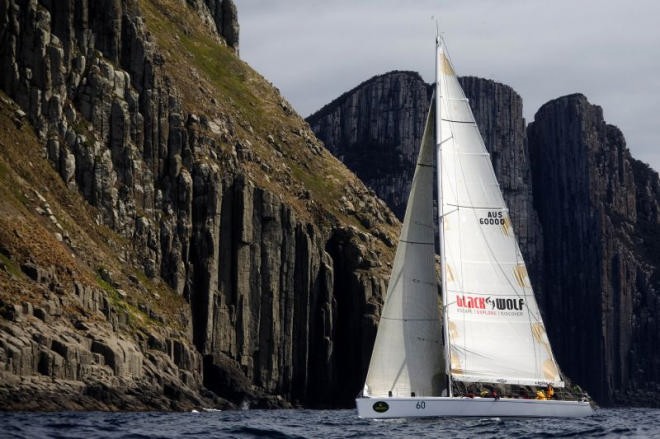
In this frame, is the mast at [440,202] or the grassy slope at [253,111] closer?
the mast at [440,202]

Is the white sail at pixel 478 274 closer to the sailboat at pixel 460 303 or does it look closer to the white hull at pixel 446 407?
the sailboat at pixel 460 303

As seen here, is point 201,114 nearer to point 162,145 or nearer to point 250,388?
point 162,145

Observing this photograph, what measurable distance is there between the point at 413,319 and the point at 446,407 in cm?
639

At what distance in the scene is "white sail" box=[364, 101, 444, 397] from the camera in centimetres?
7250

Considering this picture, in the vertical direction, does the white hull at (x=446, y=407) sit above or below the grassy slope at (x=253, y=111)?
below

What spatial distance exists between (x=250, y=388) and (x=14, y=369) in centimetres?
5116

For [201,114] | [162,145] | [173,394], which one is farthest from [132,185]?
[173,394]

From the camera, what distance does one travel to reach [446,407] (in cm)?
6975

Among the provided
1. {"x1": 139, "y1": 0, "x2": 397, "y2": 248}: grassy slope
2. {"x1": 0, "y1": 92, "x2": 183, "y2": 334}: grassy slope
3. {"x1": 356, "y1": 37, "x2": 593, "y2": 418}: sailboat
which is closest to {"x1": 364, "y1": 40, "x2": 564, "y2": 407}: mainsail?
{"x1": 356, "y1": 37, "x2": 593, "y2": 418}: sailboat

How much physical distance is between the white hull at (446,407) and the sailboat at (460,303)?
0.10 meters

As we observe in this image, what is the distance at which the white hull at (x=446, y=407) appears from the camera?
6969 cm

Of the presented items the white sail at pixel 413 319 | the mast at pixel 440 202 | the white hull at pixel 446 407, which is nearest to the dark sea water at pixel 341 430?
the white hull at pixel 446 407

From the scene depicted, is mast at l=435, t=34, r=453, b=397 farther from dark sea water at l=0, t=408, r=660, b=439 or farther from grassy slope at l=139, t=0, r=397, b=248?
grassy slope at l=139, t=0, r=397, b=248

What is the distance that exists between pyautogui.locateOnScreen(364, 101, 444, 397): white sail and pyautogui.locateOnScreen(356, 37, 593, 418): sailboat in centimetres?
6
